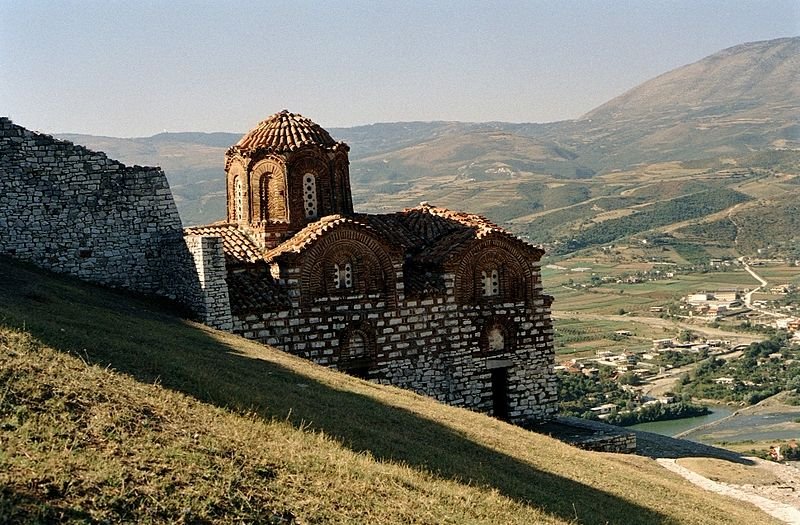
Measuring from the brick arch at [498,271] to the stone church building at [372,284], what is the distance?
3cm

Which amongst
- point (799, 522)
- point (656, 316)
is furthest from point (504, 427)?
point (656, 316)

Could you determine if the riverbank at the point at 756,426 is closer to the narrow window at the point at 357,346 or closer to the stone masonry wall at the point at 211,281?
the narrow window at the point at 357,346

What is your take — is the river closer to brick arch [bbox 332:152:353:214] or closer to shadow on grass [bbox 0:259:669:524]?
brick arch [bbox 332:152:353:214]

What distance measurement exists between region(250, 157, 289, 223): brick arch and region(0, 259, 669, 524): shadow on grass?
7132 millimetres

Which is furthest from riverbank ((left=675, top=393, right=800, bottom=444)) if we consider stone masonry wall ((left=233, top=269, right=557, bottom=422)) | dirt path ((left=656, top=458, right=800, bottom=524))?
dirt path ((left=656, top=458, right=800, bottom=524))

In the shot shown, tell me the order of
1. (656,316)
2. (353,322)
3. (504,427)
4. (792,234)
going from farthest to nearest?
(792,234) < (656,316) < (353,322) < (504,427)

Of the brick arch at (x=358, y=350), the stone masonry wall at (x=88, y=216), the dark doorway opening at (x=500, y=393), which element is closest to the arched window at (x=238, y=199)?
the stone masonry wall at (x=88, y=216)

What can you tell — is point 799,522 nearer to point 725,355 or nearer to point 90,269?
point 90,269

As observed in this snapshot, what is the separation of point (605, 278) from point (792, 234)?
105 feet

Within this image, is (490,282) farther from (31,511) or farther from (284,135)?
(31,511)

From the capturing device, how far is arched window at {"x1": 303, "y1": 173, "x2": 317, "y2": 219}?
2423 cm

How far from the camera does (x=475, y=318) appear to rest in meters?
24.3

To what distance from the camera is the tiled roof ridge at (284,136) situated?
2422cm

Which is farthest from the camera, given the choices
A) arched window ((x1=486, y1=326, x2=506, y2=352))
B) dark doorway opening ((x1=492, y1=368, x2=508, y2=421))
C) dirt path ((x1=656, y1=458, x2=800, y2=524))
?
dark doorway opening ((x1=492, y1=368, x2=508, y2=421))
